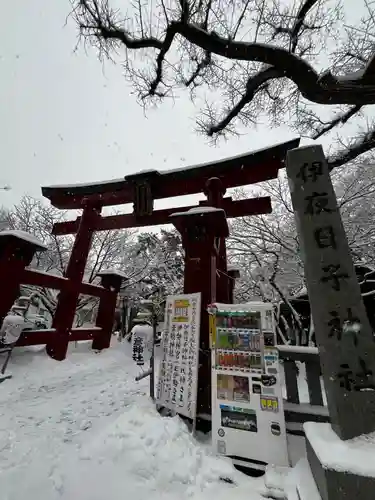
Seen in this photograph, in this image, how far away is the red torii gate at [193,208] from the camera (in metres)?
4.43

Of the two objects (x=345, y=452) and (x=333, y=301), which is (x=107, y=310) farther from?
(x=345, y=452)

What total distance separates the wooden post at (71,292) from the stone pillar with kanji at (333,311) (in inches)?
258

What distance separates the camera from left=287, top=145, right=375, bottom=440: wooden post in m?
2.20

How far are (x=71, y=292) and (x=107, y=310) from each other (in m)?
1.94

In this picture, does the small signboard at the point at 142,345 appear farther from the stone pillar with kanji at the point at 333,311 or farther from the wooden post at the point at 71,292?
the wooden post at the point at 71,292

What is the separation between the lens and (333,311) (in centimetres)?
247

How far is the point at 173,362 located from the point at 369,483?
8.97 feet

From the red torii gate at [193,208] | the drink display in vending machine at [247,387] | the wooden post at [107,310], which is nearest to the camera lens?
the drink display in vending machine at [247,387]

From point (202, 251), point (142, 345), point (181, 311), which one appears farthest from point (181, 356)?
point (202, 251)

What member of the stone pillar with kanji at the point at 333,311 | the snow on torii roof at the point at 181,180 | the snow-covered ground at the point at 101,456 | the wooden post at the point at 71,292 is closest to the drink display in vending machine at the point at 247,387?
the snow-covered ground at the point at 101,456

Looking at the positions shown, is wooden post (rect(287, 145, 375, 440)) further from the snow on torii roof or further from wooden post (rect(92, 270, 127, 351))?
wooden post (rect(92, 270, 127, 351))

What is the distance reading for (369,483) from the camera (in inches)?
70.4

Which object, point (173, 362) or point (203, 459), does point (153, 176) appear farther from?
point (203, 459)

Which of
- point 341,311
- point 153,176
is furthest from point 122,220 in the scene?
point 341,311
